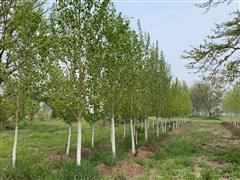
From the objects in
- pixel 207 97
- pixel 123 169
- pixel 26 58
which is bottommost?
pixel 123 169

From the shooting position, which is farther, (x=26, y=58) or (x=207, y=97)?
(x=207, y=97)

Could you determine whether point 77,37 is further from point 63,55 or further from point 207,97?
point 207,97

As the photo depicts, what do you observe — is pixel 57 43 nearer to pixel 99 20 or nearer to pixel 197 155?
pixel 99 20

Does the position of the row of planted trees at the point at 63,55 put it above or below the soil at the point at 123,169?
above

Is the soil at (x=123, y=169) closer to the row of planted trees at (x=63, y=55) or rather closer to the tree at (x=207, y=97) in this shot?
the row of planted trees at (x=63, y=55)

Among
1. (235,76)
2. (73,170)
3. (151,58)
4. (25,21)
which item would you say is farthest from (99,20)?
(151,58)

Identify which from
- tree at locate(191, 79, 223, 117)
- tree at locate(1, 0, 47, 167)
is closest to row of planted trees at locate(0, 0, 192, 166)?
tree at locate(1, 0, 47, 167)

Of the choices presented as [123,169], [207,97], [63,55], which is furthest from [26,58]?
[207,97]

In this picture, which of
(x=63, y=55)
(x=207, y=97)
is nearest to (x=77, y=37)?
(x=63, y=55)

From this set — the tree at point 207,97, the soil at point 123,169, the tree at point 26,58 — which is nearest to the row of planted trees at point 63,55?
the tree at point 26,58

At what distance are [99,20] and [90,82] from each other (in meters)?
2.22

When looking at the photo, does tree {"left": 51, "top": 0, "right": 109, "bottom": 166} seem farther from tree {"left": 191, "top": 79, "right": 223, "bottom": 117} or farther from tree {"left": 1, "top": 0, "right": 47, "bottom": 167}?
Result: tree {"left": 191, "top": 79, "right": 223, "bottom": 117}

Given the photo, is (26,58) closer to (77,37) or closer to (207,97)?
(77,37)

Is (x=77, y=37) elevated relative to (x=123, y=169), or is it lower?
elevated
